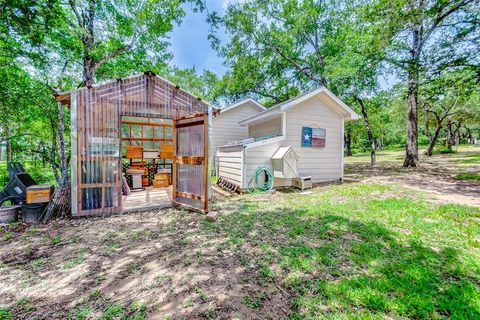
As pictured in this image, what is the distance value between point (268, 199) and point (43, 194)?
5.58 meters

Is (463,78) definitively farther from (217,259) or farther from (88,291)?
(88,291)

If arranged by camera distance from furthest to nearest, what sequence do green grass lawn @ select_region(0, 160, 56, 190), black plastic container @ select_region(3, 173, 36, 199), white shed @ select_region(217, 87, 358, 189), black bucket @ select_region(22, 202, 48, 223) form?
1. green grass lawn @ select_region(0, 160, 56, 190)
2. white shed @ select_region(217, 87, 358, 189)
3. black plastic container @ select_region(3, 173, 36, 199)
4. black bucket @ select_region(22, 202, 48, 223)

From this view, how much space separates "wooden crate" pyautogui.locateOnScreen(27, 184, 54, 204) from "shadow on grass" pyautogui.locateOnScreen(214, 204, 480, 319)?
163 inches

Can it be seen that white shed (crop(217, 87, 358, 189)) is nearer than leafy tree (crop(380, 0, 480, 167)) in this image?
No

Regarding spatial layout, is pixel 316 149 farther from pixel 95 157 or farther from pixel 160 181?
pixel 95 157

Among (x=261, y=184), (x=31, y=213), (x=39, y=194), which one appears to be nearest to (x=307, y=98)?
(x=261, y=184)

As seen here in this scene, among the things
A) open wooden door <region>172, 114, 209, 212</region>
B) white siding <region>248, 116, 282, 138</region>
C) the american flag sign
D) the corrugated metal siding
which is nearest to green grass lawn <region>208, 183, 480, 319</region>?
open wooden door <region>172, 114, 209, 212</region>

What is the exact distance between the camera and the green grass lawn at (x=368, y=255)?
6.42ft

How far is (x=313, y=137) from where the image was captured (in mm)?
8445

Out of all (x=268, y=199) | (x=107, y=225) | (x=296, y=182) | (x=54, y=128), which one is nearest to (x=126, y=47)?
(x=54, y=128)

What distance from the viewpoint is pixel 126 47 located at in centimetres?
805

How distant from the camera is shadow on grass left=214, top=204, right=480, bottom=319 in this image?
1.92 m

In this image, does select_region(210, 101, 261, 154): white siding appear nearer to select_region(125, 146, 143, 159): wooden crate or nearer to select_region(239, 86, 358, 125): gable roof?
select_region(239, 86, 358, 125): gable roof

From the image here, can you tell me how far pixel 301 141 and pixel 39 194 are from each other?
8.02m
